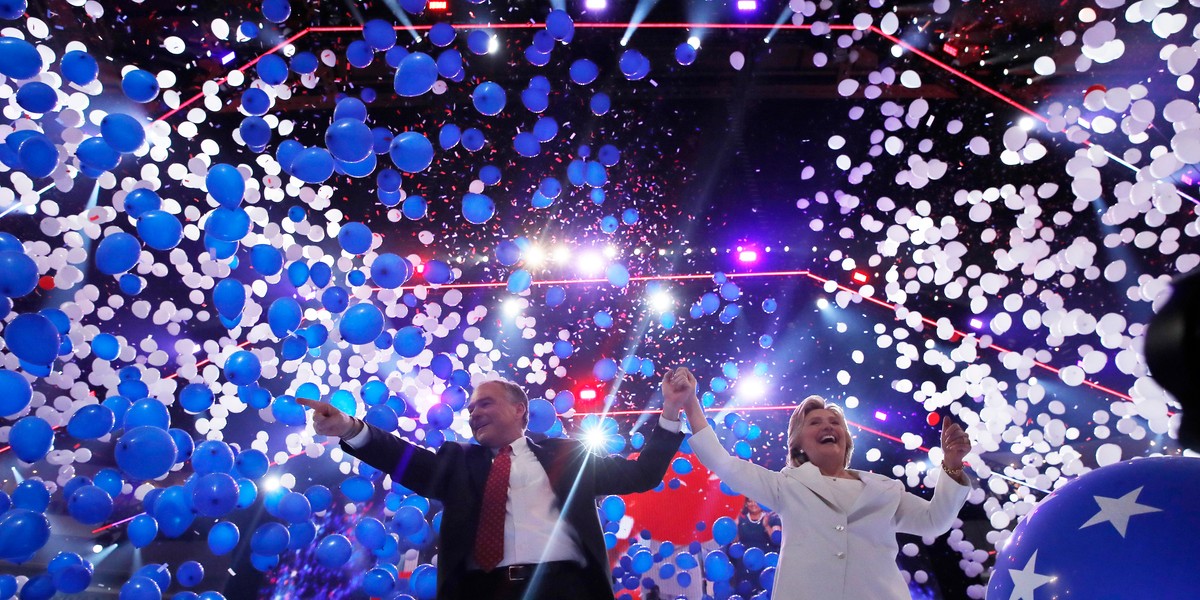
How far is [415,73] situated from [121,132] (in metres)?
1.12

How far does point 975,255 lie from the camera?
20.0ft

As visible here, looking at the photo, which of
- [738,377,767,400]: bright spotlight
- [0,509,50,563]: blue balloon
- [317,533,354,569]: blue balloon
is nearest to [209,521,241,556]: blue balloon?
[317,533,354,569]: blue balloon

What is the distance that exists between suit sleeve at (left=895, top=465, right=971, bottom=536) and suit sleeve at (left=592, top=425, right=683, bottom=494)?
0.77 metres

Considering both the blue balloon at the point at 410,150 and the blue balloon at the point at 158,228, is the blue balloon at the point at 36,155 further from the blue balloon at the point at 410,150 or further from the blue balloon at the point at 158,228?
the blue balloon at the point at 410,150

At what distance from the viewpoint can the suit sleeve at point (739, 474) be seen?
92.7 inches

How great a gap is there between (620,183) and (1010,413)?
326 cm

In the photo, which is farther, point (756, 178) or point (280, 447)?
point (756, 178)

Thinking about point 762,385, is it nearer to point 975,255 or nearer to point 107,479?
point 975,255

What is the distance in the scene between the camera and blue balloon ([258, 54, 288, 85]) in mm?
3139

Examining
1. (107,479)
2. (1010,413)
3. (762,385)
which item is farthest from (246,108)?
(762,385)

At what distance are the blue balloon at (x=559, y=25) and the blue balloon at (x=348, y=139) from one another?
3.43 feet

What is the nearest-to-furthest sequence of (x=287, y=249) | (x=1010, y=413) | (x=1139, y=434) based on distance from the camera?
1. (x=1139, y=434)
2. (x=287, y=249)
3. (x=1010, y=413)

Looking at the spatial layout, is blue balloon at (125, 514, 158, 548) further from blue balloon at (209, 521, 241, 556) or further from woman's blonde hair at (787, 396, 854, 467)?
woman's blonde hair at (787, 396, 854, 467)

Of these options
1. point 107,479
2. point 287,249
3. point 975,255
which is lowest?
point 107,479
